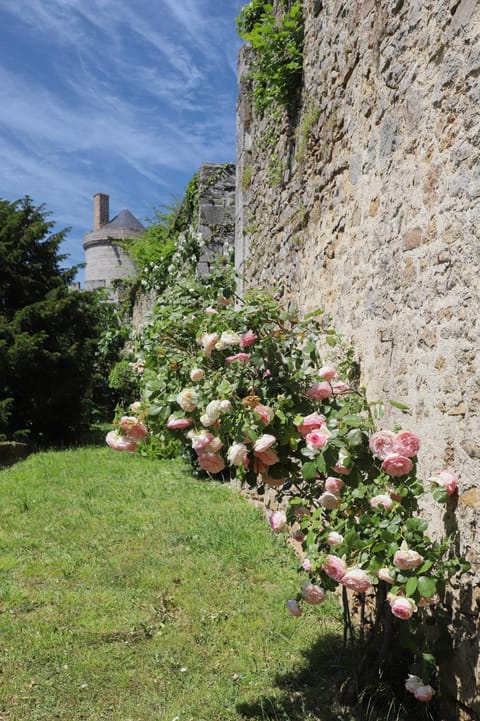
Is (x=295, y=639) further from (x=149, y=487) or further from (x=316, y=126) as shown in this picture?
(x=149, y=487)

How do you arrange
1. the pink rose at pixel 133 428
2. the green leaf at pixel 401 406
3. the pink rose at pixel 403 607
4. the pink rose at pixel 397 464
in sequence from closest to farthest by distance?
1. the pink rose at pixel 403 607
2. the pink rose at pixel 397 464
3. the green leaf at pixel 401 406
4. the pink rose at pixel 133 428

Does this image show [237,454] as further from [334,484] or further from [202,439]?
[334,484]

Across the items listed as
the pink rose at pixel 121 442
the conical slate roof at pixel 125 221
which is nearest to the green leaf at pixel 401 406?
the pink rose at pixel 121 442

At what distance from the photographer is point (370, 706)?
8.86 ft

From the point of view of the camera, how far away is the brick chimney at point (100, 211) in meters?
29.3

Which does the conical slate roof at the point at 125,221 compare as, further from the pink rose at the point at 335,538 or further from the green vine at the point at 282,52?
the pink rose at the point at 335,538

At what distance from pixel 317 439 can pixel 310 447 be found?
0.14 feet

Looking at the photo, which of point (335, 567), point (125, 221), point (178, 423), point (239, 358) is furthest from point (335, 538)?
point (125, 221)

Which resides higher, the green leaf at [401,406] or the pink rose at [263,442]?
the green leaf at [401,406]

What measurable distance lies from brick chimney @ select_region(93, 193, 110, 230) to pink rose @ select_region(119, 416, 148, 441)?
91.0 ft

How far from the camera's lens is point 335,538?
8.08ft

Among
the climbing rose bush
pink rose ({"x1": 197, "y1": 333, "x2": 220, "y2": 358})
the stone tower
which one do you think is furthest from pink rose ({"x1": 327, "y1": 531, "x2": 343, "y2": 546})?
the stone tower

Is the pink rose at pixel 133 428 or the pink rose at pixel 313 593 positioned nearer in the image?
the pink rose at pixel 313 593

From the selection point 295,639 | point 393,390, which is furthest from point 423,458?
point 295,639
